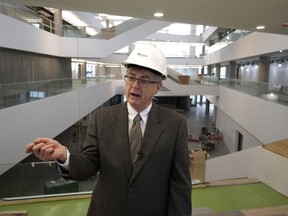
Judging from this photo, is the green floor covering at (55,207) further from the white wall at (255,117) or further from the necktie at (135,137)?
the white wall at (255,117)

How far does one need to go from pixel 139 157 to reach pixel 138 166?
0.17ft

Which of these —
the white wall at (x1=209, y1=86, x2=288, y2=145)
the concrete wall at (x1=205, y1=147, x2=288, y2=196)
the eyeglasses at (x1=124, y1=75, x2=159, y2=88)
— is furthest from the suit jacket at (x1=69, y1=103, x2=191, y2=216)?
the white wall at (x1=209, y1=86, x2=288, y2=145)

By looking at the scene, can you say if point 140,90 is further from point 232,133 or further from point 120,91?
point 120,91

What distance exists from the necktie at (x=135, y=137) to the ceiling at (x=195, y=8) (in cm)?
311

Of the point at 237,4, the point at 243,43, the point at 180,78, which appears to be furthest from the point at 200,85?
the point at 237,4

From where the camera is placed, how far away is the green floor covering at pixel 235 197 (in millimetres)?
3744

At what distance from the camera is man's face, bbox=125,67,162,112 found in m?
1.50

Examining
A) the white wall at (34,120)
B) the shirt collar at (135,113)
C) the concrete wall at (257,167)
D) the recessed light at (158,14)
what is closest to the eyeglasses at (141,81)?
the shirt collar at (135,113)

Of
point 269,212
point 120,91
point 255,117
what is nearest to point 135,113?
point 269,212

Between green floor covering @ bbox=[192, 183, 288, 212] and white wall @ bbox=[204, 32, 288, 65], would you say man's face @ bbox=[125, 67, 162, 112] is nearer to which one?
green floor covering @ bbox=[192, 183, 288, 212]

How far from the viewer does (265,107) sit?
32.2 ft

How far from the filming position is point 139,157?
57.6 inches

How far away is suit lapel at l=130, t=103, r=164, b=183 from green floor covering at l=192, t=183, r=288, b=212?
2.59 m

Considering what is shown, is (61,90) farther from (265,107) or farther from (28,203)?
(265,107)
